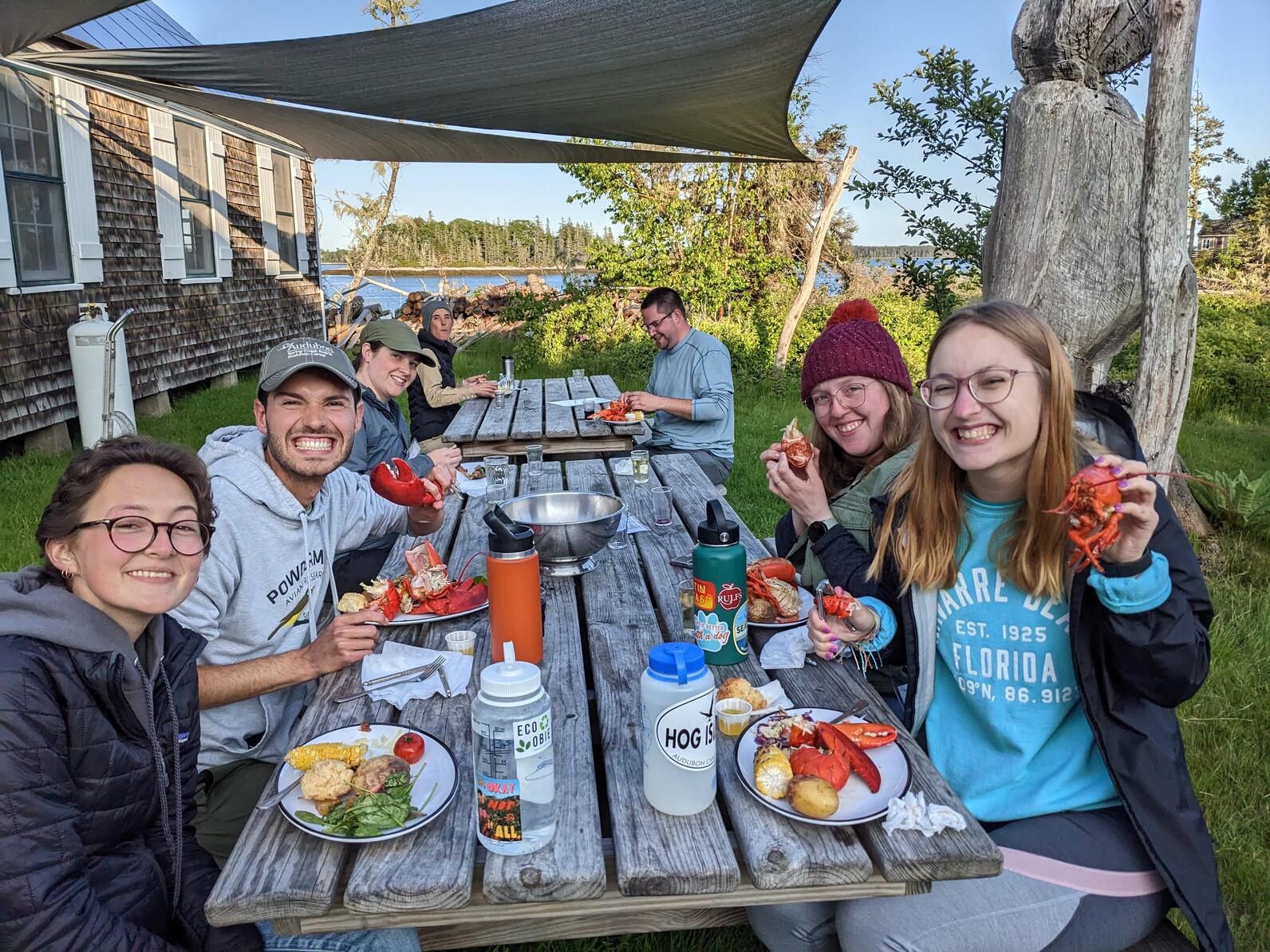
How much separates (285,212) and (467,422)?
9856 mm

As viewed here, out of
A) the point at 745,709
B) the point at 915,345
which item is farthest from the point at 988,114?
the point at 915,345

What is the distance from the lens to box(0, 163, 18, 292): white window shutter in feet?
21.2

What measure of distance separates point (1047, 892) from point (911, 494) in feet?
2.80

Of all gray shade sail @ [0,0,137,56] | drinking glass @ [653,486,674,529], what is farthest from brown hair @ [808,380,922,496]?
gray shade sail @ [0,0,137,56]

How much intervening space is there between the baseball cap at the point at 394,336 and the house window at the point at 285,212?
9.74 metres

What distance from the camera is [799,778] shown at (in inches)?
56.9

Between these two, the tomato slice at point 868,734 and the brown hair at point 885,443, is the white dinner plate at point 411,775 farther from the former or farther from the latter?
the brown hair at point 885,443

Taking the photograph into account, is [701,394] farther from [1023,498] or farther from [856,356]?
[1023,498]

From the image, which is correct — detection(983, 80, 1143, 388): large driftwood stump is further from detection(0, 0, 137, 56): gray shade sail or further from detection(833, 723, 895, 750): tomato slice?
detection(0, 0, 137, 56): gray shade sail

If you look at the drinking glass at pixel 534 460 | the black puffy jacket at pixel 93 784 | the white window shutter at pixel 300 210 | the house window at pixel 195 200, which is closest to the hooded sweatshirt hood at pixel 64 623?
the black puffy jacket at pixel 93 784

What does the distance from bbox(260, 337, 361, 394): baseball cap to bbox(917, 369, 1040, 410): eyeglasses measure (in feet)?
5.17

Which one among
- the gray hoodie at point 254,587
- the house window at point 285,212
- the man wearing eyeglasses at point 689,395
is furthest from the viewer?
the house window at point 285,212

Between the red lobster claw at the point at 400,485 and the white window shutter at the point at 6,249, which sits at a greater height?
the white window shutter at the point at 6,249

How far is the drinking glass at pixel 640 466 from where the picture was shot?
357cm
